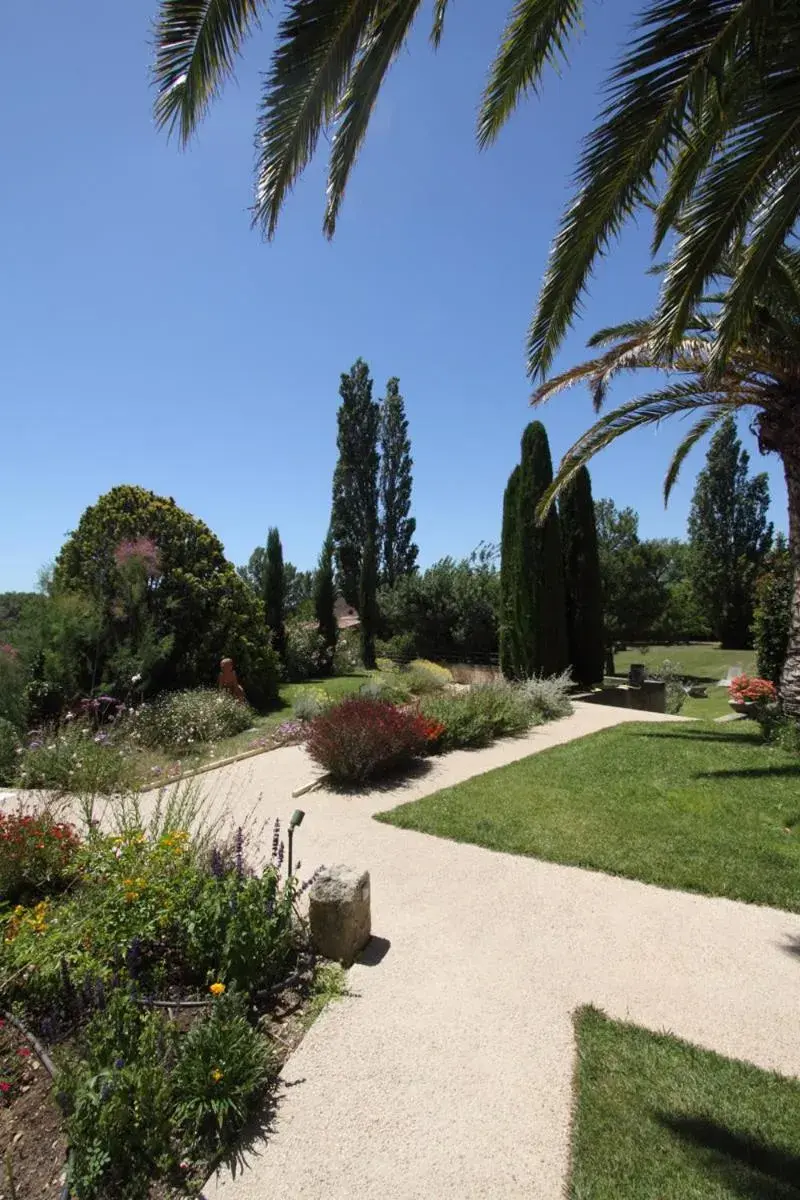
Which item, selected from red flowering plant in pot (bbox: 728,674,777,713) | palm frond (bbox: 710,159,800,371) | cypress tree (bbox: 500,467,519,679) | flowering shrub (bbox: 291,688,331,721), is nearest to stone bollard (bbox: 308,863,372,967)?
palm frond (bbox: 710,159,800,371)

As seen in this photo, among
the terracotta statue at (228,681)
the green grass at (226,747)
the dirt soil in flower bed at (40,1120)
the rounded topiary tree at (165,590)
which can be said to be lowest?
the dirt soil in flower bed at (40,1120)

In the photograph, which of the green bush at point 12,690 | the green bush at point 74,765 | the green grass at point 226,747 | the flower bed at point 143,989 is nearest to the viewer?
the flower bed at point 143,989

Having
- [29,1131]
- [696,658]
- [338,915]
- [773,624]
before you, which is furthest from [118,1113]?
[696,658]

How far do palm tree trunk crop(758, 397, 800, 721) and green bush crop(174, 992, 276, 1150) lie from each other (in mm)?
7839

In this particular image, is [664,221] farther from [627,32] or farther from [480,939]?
[480,939]

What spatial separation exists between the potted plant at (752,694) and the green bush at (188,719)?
8405 millimetres

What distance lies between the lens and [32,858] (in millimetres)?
3764

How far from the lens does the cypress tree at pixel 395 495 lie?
2917 cm

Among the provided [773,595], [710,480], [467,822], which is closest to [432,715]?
[467,822]

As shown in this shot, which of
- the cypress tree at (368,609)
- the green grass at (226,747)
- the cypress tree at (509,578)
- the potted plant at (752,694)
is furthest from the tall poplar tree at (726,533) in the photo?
the green grass at (226,747)

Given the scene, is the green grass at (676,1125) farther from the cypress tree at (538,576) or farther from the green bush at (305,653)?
the green bush at (305,653)

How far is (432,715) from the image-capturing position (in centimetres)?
861

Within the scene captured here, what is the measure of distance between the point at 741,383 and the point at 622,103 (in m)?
5.41

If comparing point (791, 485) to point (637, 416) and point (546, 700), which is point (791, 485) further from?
point (546, 700)
